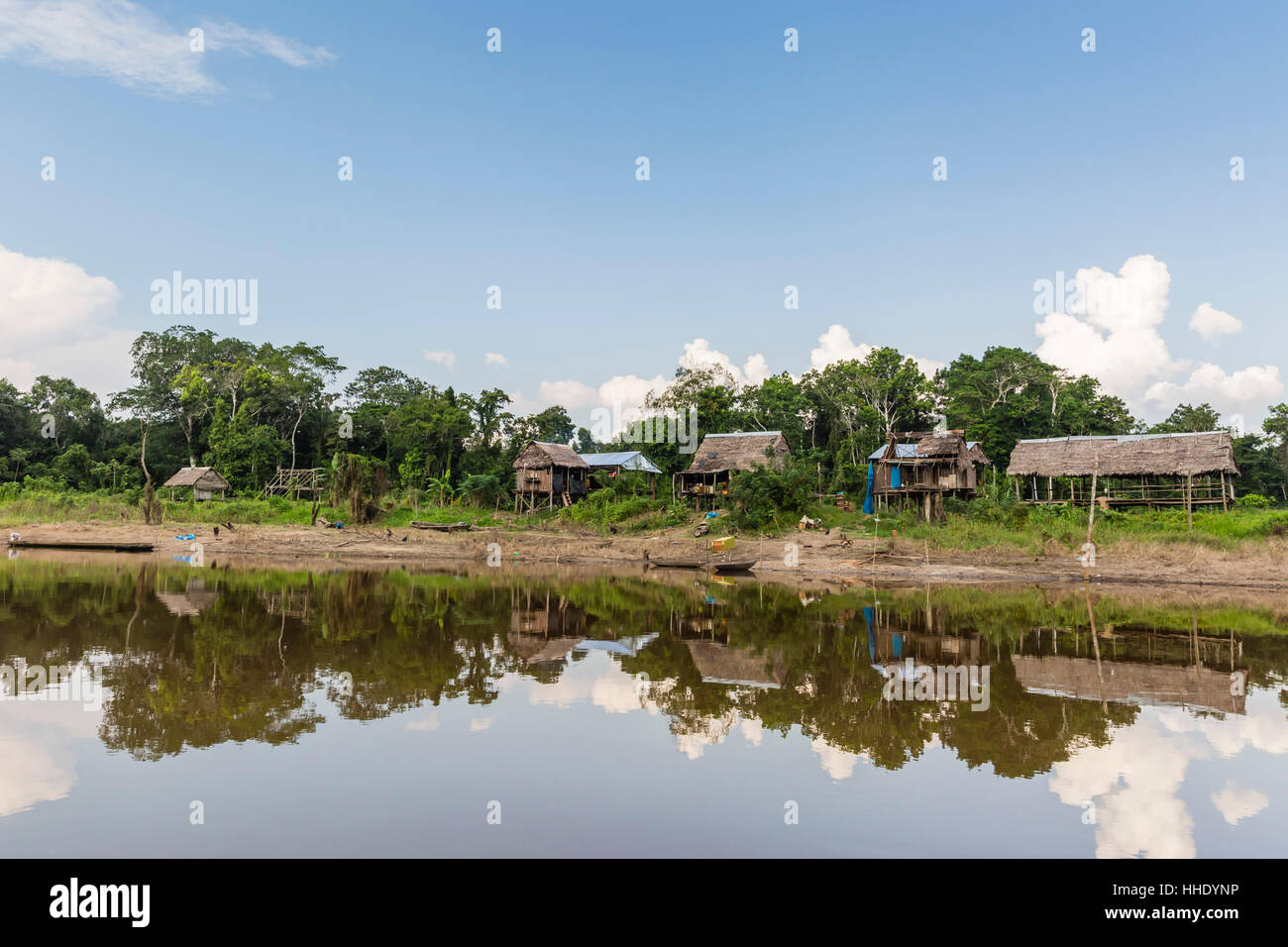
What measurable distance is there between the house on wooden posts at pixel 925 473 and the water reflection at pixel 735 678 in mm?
13745

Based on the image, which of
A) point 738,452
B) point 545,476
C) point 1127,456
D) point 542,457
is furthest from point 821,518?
point 542,457

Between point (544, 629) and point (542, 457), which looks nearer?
point (544, 629)

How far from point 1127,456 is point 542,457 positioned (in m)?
31.1

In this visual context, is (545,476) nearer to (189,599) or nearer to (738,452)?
(738,452)

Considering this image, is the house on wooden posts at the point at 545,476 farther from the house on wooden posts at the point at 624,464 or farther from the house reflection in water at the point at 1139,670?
the house reflection in water at the point at 1139,670

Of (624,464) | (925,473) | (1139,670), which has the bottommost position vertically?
(1139,670)

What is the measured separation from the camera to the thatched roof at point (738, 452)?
40.0 m

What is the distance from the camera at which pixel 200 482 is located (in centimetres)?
4500

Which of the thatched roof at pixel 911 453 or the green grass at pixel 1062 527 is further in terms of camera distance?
the thatched roof at pixel 911 453

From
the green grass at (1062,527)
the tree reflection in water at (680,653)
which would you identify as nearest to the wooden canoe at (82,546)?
the tree reflection in water at (680,653)

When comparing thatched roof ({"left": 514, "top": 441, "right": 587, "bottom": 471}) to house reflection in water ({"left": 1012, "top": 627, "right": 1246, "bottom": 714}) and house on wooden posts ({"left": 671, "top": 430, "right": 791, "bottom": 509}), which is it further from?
house reflection in water ({"left": 1012, "top": 627, "right": 1246, "bottom": 714})

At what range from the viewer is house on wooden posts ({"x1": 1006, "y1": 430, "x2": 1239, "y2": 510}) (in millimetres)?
33688
